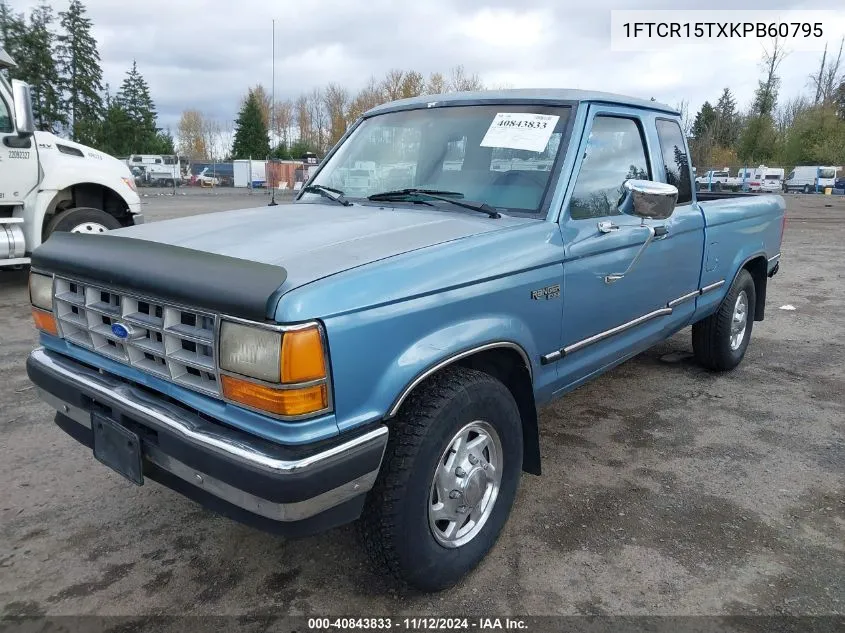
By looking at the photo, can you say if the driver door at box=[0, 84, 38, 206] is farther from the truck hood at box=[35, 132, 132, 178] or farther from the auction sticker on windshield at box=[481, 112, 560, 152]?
the auction sticker on windshield at box=[481, 112, 560, 152]

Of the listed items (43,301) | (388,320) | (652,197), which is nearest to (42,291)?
(43,301)

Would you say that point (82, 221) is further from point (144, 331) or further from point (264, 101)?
point (264, 101)

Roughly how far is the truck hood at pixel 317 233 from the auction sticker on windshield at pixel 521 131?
43 centimetres

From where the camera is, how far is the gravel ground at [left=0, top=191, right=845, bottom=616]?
241 cm

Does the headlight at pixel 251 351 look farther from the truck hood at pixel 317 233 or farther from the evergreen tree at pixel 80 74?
the evergreen tree at pixel 80 74

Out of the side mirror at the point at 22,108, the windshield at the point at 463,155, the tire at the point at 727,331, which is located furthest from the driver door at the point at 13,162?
the tire at the point at 727,331

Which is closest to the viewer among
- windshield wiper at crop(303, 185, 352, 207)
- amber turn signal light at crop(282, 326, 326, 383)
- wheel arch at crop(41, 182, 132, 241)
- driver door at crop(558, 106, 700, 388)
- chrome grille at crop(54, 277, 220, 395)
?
amber turn signal light at crop(282, 326, 326, 383)

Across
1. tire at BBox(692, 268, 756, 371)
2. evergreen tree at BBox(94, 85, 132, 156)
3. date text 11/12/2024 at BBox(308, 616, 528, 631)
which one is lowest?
date text 11/12/2024 at BBox(308, 616, 528, 631)

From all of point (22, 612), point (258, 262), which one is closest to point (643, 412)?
point (258, 262)

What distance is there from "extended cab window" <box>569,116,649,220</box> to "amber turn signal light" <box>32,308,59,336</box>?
2332mm

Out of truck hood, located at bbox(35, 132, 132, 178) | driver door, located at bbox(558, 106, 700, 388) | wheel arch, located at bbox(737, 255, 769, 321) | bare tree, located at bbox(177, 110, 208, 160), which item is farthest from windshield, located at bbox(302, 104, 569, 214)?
bare tree, located at bbox(177, 110, 208, 160)

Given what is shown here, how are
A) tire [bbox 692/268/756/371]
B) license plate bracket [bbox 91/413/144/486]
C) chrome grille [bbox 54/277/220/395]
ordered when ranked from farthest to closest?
tire [bbox 692/268/756/371] → license plate bracket [bbox 91/413/144/486] → chrome grille [bbox 54/277/220/395]

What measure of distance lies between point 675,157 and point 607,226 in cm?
133

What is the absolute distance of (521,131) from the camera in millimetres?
3043
